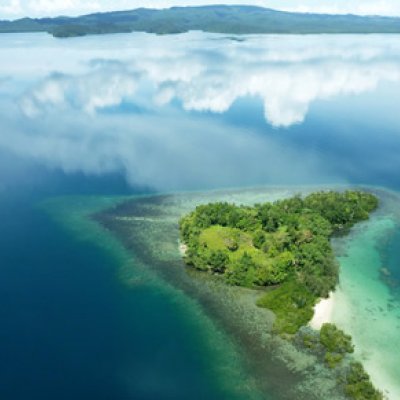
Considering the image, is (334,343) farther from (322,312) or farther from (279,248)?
(279,248)

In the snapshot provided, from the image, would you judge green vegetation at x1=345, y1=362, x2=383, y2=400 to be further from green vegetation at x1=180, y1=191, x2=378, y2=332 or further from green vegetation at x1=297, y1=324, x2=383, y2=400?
green vegetation at x1=180, y1=191, x2=378, y2=332

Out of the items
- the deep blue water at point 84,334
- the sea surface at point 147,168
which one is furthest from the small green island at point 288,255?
the deep blue water at point 84,334

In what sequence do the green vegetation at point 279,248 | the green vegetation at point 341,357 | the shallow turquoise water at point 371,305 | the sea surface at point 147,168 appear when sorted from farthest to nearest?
the green vegetation at point 279,248 < the sea surface at point 147,168 < the shallow turquoise water at point 371,305 < the green vegetation at point 341,357

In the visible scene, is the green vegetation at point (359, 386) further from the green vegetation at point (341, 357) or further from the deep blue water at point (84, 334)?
the deep blue water at point (84, 334)

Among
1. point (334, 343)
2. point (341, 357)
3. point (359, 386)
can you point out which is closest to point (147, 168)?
point (334, 343)

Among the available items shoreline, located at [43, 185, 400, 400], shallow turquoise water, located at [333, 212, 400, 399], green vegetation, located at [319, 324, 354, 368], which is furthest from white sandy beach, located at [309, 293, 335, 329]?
green vegetation, located at [319, 324, 354, 368]

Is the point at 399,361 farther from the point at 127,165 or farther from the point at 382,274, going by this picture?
the point at 127,165

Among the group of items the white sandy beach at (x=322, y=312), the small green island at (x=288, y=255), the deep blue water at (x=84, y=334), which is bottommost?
the deep blue water at (x=84, y=334)
